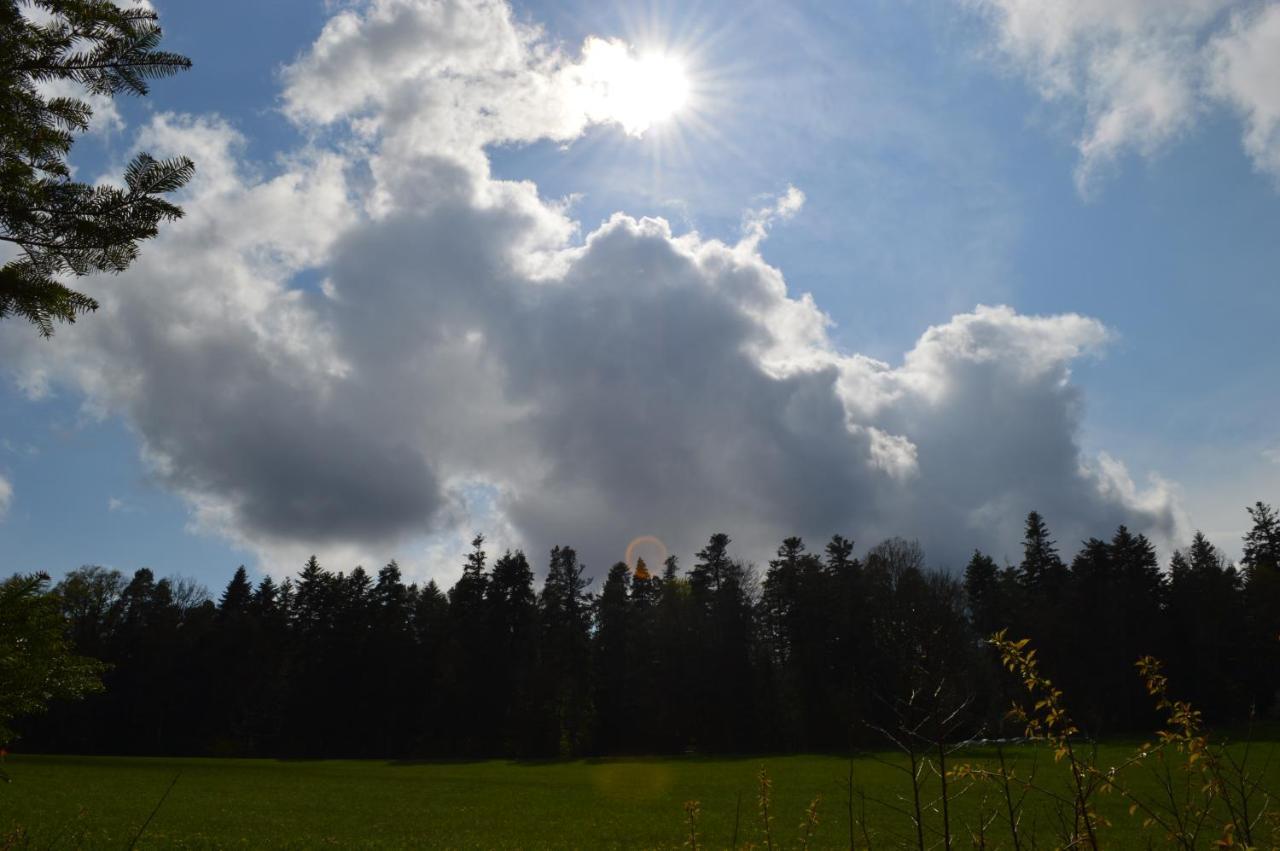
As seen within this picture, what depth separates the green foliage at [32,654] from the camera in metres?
5.11

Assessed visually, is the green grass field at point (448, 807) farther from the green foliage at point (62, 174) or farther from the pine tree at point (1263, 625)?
the pine tree at point (1263, 625)

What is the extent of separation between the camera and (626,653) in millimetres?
74125

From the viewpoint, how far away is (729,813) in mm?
24891

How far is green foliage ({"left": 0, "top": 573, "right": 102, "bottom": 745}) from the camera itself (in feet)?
16.8

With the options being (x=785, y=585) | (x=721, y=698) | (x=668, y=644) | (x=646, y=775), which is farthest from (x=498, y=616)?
(x=646, y=775)

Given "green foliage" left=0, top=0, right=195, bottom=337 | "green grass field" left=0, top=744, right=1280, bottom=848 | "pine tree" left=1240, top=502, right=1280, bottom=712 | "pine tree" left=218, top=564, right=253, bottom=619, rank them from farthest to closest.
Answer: "pine tree" left=218, top=564, right=253, bottom=619
"pine tree" left=1240, top=502, right=1280, bottom=712
"green grass field" left=0, top=744, right=1280, bottom=848
"green foliage" left=0, top=0, right=195, bottom=337

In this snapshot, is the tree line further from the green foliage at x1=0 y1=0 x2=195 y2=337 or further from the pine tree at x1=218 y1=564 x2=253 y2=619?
the green foliage at x1=0 y1=0 x2=195 y2=337

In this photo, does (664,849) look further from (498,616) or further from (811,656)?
(498,616)

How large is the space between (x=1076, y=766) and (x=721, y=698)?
6981 centimetres

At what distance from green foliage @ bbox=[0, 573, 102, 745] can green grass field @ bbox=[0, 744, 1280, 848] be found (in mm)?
5659

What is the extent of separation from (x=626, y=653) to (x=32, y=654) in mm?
72113

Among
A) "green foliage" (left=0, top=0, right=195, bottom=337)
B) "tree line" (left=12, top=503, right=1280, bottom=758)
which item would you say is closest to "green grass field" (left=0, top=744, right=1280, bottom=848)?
"green foliage" (left=0, top=0, right=195, bottom=337)

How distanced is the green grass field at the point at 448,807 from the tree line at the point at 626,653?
2077 centimetres

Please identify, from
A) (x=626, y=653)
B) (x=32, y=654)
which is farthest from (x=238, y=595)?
(x=32, y=654)
